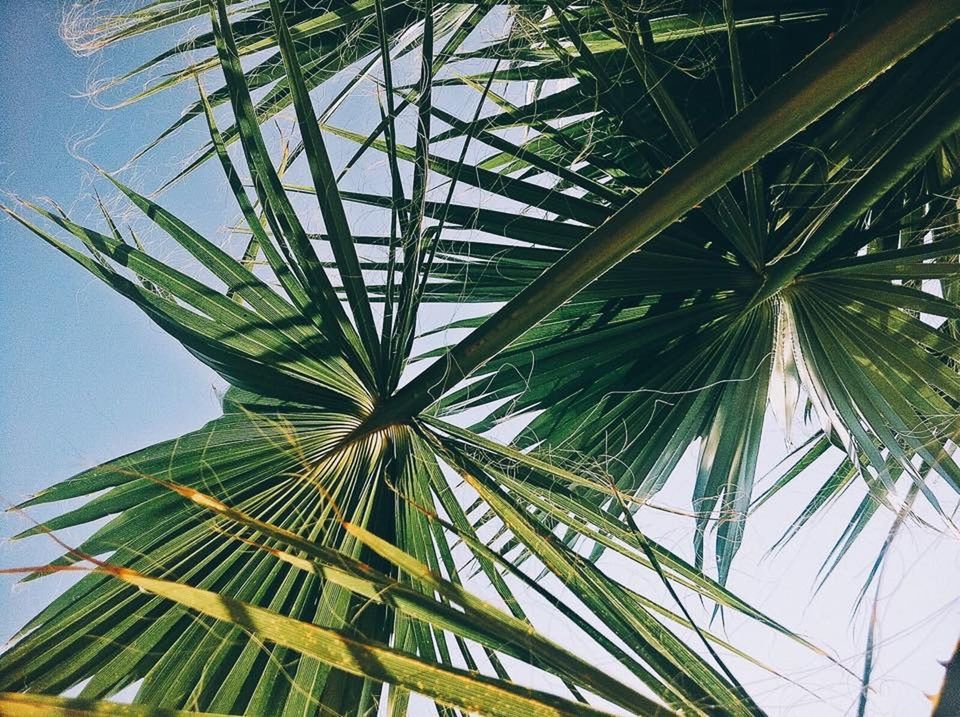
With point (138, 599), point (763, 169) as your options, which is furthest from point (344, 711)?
point (763, 169)

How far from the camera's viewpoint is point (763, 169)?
1.05m

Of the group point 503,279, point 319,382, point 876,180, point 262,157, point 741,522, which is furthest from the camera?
point 741,522

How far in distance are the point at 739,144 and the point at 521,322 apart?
32 centimetres

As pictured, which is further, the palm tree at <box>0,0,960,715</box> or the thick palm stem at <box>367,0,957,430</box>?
the palm tree at <box>0,0,960,715</box>

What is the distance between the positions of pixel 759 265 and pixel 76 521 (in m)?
1.04

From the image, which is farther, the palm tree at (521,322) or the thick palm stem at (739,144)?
the palm tree at (521,322)

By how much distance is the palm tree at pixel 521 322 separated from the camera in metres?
0.69

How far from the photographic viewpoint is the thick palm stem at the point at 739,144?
494 millimetres

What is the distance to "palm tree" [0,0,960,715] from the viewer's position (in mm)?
686

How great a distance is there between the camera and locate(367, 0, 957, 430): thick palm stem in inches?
19.4

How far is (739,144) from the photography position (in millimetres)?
577

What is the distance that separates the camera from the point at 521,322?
0.80 m

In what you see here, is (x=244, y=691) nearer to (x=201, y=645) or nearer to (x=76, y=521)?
(x=201, y=645)

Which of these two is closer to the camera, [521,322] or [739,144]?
[739,144]
